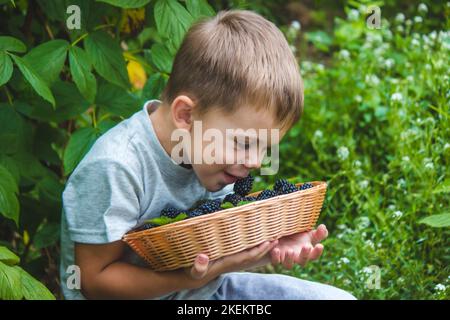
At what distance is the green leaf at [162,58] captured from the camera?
2254mm

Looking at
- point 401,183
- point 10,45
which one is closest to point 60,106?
point 10,45

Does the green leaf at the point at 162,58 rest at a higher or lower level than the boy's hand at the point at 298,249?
higher

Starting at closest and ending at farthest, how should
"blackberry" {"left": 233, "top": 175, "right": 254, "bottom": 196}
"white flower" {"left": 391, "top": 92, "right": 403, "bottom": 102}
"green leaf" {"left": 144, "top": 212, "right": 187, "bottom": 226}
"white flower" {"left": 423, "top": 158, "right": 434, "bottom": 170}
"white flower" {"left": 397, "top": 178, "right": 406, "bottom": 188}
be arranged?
"green leaf" {"left": 144, "top": 212, "right": 187, "bottom": 226} < "blackberry" {"left": 233, "top": 175, "right": 254, "bottom": 196} < "white flower" {"left": 423, "top": 158, "right": 434, "bottom": 170} < "white flower" {"left": 397, "top": 178, "right": 406, "bottom": 188} < "white flower" {"left": 391, "top": 92, "right": 403, "bottom": 102}

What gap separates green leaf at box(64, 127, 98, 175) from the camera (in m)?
2.11

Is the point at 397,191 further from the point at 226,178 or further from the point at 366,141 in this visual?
the point at 226,178

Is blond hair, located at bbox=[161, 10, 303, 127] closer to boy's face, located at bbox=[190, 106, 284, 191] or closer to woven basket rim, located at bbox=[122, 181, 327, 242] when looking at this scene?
boy's face, located at bbox=[190, 106, 284, 191]

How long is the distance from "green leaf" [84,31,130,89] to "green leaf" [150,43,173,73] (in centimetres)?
12

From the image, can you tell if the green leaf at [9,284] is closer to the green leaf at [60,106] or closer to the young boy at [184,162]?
the young boy at [184,162]

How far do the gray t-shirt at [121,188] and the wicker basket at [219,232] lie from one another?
0.08 meters

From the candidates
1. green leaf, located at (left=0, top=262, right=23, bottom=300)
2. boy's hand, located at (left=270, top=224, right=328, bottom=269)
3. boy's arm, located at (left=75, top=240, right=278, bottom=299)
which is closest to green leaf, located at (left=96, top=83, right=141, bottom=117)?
boy's arm, located at (left=75, top=240, right=278, bottom=299)

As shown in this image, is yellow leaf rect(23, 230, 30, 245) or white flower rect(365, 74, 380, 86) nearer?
yellow leaf rect(23, 230, 30, 245)

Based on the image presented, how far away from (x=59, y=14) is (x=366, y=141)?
1.65m

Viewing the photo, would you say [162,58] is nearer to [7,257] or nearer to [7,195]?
[7,195]

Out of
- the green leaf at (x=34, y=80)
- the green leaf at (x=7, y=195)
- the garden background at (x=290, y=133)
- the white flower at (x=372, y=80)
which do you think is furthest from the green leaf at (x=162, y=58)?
the white flower at (x=372, y=80)
